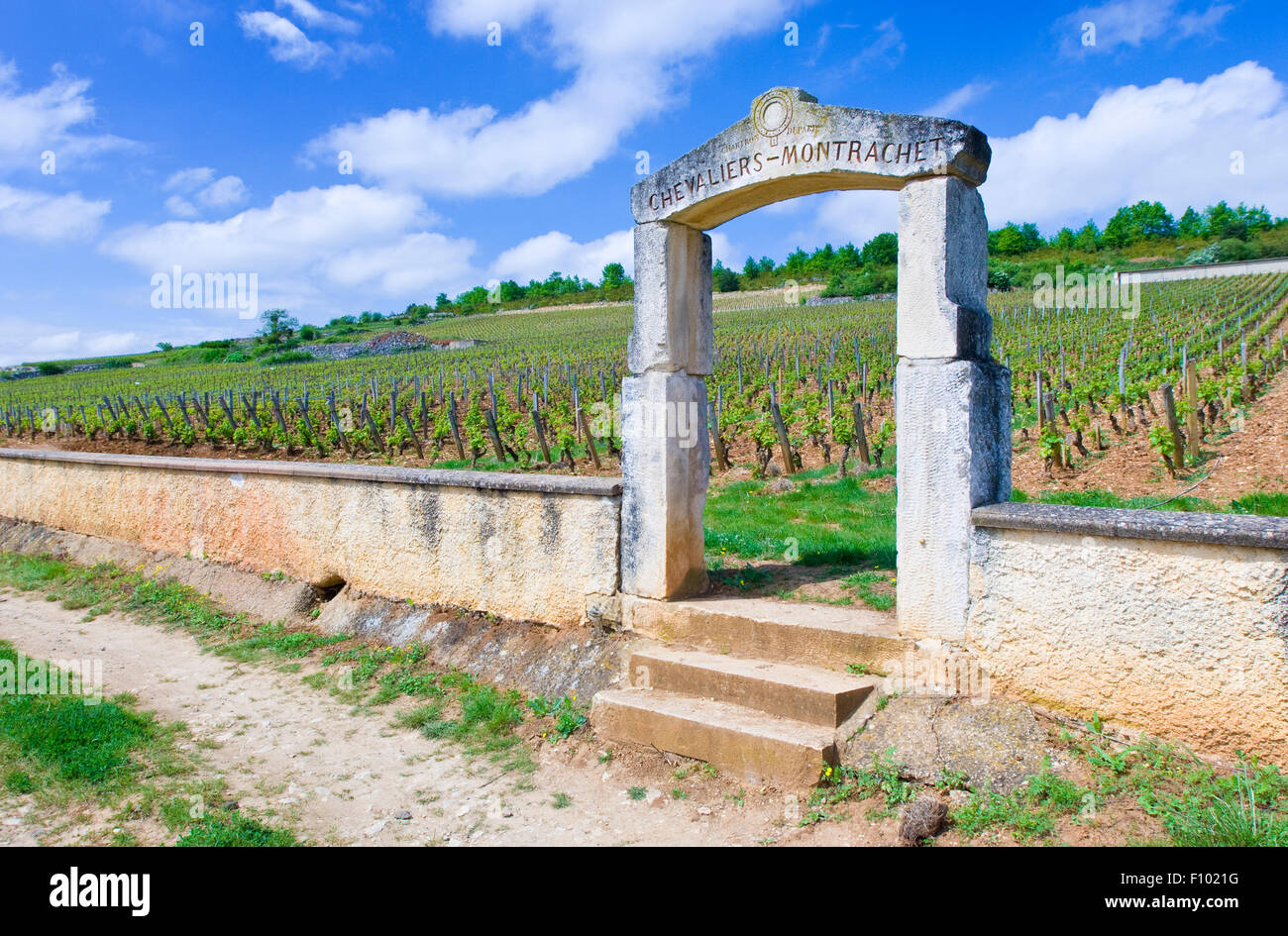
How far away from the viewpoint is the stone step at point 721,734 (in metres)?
4.08

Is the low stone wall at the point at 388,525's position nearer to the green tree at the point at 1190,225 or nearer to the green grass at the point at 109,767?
the green grass at the point at 109,767

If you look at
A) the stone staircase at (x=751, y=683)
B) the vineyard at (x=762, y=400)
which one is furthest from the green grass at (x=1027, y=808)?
the vineyard at (x=762, y=400)

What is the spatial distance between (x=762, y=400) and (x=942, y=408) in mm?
13794

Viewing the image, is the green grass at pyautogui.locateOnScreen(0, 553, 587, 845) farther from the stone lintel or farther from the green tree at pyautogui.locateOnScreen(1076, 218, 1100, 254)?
the green tree at pyautogui.locateOnScreen(1076, 218, 1100, 254)

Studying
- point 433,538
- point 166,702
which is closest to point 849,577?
point 433,538

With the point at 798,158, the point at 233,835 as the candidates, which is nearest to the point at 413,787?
the point at 233,835

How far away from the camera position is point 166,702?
19.0ft

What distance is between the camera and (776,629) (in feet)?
15.9

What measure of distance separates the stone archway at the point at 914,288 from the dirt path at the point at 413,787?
122 cm

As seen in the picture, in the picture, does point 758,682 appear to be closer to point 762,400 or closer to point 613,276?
point 762,400

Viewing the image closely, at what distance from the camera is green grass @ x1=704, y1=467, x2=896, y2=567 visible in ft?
21.7

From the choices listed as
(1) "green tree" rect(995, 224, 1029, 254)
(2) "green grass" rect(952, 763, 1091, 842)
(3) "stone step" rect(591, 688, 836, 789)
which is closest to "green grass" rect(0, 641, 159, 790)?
(3) "stone step" rect(591, 688, 836, 789)

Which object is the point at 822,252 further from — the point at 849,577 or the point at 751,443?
the point at 849,577
